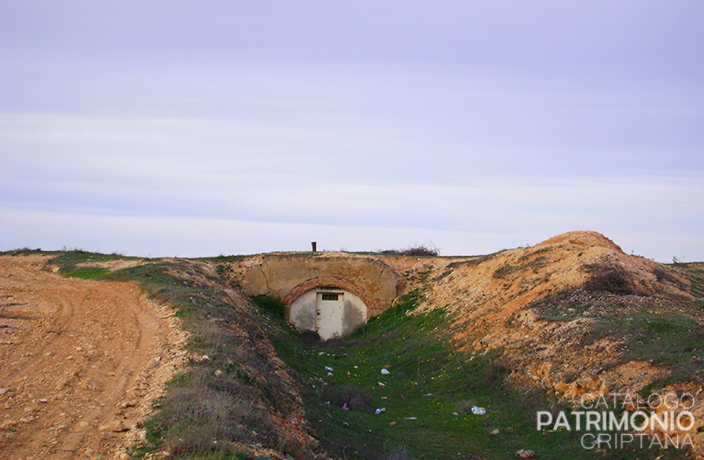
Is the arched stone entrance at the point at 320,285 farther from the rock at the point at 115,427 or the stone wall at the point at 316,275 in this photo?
the rock at the point at 115,427

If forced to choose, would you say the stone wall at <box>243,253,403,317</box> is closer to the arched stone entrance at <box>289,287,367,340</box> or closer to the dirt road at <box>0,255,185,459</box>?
the arched stone entrance at <box>289,287,367,340</box>

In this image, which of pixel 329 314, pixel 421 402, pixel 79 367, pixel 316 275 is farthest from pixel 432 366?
pixel 316 275

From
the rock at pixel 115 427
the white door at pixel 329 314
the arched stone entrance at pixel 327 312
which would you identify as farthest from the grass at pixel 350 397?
the white door at pixel 329 314

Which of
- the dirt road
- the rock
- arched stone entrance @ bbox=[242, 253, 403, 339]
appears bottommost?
the rock

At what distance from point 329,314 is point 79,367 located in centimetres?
1717

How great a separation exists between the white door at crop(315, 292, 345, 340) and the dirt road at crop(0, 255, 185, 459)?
11383 millimetres

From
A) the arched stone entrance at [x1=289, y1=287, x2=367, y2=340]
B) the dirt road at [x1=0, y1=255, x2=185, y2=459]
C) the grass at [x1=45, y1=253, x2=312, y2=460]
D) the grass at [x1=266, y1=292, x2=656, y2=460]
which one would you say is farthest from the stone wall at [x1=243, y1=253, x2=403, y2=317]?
the dirt road at [x1=0, y1=255, x2=185, y2=459]

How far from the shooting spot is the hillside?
760 centimetres

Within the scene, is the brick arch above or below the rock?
above

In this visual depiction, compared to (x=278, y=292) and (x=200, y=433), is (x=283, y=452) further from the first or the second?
(x=278, y=292)

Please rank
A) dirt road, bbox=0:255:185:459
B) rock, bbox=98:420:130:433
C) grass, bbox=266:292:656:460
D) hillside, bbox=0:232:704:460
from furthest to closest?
grass, bbox=266:292:656:460
hillside, bbox=0:232:704:460
rock, bbox=98:420:130:433
dirt road, bbox=0:255:185:459

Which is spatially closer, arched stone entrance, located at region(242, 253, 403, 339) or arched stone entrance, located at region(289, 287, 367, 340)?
arched stone entrance, located at region(242, 253, 403, 339)

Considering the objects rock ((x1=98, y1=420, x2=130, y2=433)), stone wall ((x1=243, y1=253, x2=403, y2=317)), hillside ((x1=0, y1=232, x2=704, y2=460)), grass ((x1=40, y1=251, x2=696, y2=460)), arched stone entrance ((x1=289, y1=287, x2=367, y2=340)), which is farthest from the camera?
arched stone entrance ((x1=289, y1=287, x2=367, y2=340))

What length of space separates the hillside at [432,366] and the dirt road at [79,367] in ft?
0.19
